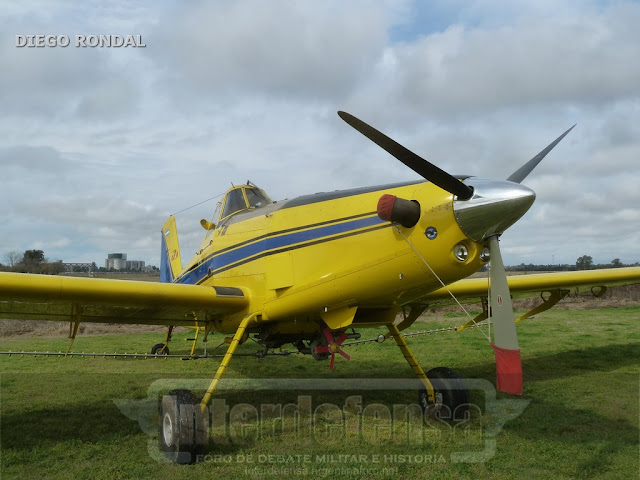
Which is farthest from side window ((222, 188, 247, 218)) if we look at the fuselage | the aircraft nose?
the aircraft nose

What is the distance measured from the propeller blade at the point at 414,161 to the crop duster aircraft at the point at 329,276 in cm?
1

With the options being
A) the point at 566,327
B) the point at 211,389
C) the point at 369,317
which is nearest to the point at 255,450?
the point at 211,389

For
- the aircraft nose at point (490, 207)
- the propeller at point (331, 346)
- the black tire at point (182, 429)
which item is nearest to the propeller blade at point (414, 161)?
the aircraft nose at point (490, 207)

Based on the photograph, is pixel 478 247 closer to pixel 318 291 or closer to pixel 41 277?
pixel 318 291

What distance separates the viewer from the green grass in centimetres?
482

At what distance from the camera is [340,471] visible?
15.5 ft

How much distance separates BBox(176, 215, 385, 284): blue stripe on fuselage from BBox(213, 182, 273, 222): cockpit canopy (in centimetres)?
83

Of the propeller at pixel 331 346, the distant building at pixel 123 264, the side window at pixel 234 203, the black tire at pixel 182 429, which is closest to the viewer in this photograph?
the black tire at pixel 182 429

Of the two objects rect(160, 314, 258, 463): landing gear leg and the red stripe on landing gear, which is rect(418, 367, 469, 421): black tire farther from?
rect(160, 314, 258, 463): landing gear leg

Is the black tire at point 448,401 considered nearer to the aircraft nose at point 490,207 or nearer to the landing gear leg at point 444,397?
the landing gear leg at point 444,397

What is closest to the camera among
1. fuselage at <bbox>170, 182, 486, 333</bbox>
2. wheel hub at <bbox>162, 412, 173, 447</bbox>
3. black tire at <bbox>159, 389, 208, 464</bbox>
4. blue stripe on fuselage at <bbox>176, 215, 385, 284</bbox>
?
fuselage at <bbox>170, 182, 486, 333</bbox>

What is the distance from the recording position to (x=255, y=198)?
7809 mm

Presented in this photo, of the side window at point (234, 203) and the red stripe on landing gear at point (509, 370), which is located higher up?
the side window at point (234, 203)

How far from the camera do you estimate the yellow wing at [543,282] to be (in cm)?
826
